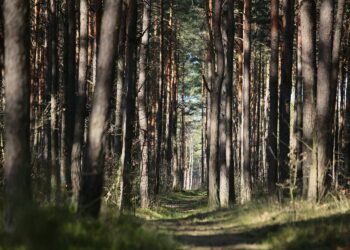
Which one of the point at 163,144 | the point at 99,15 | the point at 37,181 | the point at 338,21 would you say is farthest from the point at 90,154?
the point at 163,144

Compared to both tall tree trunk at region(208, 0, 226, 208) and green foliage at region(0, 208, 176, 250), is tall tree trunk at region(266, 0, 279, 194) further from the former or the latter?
green foliage at region(0, 208, 176, 250)

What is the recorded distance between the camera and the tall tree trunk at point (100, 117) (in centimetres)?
826

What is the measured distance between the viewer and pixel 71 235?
651 cm

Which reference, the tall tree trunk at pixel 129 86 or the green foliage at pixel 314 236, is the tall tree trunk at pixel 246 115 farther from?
the green foliage at pixel 314 236

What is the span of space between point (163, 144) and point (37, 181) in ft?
121

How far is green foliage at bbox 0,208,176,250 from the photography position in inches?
245

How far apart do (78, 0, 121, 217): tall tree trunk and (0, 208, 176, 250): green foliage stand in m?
0.91

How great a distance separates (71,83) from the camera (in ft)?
60.1

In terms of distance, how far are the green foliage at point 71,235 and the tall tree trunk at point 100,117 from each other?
91cm

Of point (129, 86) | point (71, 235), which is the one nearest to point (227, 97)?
point (129, 86)

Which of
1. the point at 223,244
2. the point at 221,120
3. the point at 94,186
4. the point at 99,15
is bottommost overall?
the point at 223,244

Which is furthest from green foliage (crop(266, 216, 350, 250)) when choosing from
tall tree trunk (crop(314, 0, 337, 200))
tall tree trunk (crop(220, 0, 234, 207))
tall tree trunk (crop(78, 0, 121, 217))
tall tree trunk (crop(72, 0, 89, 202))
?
tall tree trunk (crop(220, 0, 234, 207))

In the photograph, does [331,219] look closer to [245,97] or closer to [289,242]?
[289,242]

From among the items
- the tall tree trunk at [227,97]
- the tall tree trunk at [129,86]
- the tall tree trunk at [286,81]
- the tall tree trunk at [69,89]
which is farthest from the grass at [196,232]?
the tall tree trunk at [69,89]
